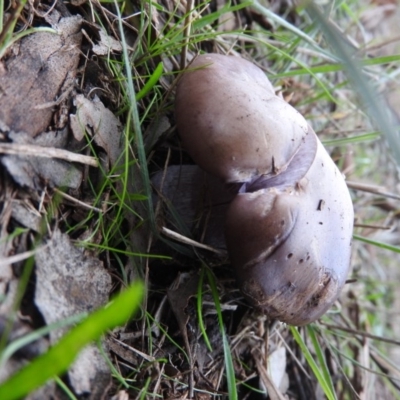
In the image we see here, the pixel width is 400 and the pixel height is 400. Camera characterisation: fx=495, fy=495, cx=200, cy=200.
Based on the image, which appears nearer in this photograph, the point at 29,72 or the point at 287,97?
the point at 29,72

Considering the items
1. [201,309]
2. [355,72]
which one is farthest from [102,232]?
[355,72]

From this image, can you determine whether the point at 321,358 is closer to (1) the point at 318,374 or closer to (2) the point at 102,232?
(1) the point at 318,374

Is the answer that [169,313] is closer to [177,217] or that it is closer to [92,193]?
[177,217]

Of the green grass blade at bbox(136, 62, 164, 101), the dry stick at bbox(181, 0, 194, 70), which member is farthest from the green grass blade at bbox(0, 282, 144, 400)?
the dry stick at bbox(181, 0, 194, 70)

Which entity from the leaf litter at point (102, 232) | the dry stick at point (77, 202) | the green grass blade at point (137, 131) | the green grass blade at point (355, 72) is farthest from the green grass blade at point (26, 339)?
the green grass blade at point (355, 72)

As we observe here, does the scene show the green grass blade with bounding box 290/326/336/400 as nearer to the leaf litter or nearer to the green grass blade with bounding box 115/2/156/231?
the leaf litter

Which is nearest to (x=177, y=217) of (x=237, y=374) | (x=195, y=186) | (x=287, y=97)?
(x=195, y=186)
